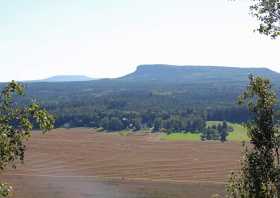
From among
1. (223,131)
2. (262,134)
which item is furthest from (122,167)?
(262,134)

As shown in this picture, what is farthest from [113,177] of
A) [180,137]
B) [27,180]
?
[180,137]

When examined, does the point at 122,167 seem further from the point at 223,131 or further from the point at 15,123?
the point at 15,123

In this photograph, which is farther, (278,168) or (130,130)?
(130,130)

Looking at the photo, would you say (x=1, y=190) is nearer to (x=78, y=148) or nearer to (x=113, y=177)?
(x=113, y=177)

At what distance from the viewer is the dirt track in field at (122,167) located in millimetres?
84125

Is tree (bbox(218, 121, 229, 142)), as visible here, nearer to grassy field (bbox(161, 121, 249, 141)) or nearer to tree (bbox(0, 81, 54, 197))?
grassy field (bbox(161, 121, 249, 141))

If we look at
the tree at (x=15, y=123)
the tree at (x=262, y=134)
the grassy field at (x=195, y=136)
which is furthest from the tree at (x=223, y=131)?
the tree at (x=15, y=123)

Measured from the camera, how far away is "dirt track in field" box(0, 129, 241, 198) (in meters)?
84.1

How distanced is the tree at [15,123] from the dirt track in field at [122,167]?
63.1m

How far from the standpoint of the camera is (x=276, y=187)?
50.2ft

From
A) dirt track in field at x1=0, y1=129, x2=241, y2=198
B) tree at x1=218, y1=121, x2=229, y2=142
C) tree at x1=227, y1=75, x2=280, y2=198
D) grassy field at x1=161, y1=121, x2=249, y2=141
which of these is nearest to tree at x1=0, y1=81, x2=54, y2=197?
tree at x1=227, y1=75, x2=280, y2=198

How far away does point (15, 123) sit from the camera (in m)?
11.2

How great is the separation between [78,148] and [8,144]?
12303cm

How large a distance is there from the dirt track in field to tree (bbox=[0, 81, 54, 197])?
63.1 meters
